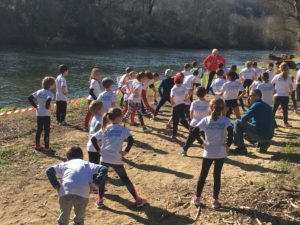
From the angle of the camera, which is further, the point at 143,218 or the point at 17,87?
the point at 17,87

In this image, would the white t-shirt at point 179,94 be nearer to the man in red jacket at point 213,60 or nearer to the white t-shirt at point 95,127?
the white t-shirt at point 95,127

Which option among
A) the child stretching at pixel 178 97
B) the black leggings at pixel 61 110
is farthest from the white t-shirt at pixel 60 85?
the child stretching at pixel 178 97

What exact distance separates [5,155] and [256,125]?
18.6 feet

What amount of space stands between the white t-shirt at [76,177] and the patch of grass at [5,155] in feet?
14.5

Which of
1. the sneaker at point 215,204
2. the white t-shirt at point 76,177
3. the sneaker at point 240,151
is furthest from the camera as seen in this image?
the sneaker at point 240,151

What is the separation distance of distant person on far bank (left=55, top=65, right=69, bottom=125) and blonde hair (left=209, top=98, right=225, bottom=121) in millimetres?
6266

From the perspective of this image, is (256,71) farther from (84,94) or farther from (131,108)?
(84,94)

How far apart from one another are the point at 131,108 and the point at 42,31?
5098cm

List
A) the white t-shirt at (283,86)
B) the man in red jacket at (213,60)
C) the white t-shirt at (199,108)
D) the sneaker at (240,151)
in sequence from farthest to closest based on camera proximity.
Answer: the man in red jacket at (213,60) → the white t-shirt at (283,86) → the sneaker at (240,151) → the white t-shirt at (199,108)

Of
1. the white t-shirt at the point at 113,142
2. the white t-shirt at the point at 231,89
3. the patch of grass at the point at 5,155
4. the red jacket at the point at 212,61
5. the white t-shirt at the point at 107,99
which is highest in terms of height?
the red jacket at the point at 212,61

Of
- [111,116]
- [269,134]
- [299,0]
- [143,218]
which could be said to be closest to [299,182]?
[269,134]

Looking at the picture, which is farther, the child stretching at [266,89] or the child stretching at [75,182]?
the child stretching at [266,89]

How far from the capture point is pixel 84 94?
24312 mm

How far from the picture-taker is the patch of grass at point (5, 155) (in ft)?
31.1
